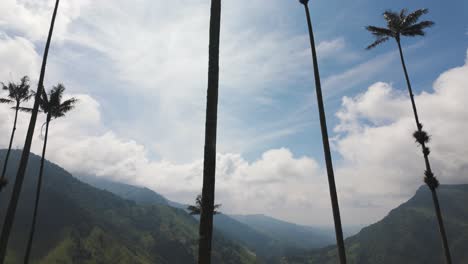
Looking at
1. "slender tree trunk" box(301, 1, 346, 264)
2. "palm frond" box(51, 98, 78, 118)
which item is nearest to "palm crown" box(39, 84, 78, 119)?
"palm frond" box(51, 98, 78, 118)

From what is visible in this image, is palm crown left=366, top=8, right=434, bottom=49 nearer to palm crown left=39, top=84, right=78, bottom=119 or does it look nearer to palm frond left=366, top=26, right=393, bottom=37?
palm frond left=366, top=26, right=393, bottom=37

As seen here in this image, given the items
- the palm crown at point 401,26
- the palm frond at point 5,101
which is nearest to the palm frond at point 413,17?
the palm crown at point 401,26

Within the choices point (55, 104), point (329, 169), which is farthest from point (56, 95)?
point (329, 169)

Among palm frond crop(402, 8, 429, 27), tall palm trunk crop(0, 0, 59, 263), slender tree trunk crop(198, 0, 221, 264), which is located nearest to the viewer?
slender tree trunk crop(198, 0, 221, 264)

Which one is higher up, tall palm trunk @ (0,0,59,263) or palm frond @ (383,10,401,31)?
palm frond @ (383,10,401,31)

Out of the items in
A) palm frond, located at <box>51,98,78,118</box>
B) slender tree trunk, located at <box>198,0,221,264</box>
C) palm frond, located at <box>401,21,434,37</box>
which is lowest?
slender tree trunk, located at <box>198,0,221,264</box>

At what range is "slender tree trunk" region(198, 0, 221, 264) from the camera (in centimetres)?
773

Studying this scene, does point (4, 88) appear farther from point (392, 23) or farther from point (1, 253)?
point (392, 23)

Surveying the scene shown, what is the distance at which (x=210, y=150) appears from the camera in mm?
8438

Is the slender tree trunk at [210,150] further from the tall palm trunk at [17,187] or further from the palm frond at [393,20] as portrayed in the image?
the palm frond at [393,20]

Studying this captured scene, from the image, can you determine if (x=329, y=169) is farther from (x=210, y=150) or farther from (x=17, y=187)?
(x=17, y=187)

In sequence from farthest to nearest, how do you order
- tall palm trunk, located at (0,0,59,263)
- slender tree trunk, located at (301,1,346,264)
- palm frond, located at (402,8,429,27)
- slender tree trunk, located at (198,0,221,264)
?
1. palm frond, located at (402,8,429,27)
2. tall palm trunk, located at (0,0,59,263)
3. slender tree trunk, located at (301,1,346,264)
4. slender tree trunk, located at (198,0,221,264)

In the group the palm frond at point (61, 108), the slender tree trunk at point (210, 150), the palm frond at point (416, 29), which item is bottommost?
the slender tree trunk at point (210, 150)

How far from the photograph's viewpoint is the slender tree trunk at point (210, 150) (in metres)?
7.73
